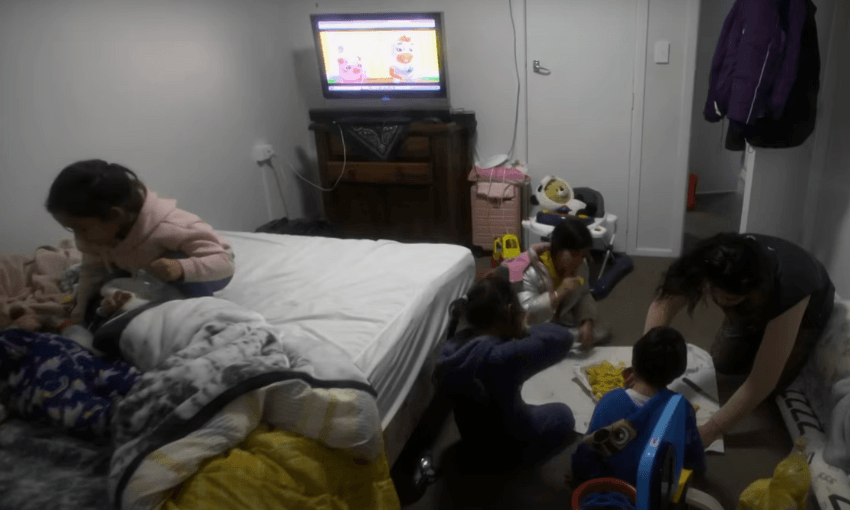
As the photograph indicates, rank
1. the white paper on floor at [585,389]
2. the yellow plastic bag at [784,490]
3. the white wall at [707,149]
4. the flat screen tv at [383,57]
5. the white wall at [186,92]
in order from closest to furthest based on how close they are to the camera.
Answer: the yellow plastic bag at [784,490]
the white paper on floor at [585,389]
the white wall at [186,92]
the flat screen tv at [383,57]
the white wall at [707,149]

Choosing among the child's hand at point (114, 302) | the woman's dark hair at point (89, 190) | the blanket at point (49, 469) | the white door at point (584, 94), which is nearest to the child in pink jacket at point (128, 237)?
the woman's dark hair at point (89, 190)

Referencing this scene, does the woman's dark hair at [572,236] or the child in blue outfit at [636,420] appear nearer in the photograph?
the child in blue outfit at [636,420]

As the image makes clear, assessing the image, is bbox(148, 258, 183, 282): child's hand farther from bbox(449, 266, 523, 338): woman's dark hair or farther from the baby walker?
the baby walker

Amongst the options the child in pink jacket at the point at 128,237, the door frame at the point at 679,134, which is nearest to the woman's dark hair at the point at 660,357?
the child in pink jacket at the point at 128,237

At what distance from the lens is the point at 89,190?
1620 millimetres

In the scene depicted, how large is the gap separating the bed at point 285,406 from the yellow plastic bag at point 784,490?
37.4 inches

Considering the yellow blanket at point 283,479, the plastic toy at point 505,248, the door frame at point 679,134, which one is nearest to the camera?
the yellow blanket at point 283,479

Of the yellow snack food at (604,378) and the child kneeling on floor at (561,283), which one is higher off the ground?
the child kneeling on floor at (561,283)

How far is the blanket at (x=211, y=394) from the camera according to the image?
1.16 metres

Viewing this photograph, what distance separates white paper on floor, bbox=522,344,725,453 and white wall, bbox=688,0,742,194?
100 inches

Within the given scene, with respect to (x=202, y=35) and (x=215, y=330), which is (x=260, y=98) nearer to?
(x=202, y=35)

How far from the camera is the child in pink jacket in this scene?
1638 millimetres

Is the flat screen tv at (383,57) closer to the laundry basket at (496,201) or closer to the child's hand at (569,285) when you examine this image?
the laundry basket at (496,201)

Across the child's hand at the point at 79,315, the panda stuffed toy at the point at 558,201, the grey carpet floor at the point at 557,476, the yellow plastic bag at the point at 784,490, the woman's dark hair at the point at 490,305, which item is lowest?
the grey carpet floor at the point at 557,476
